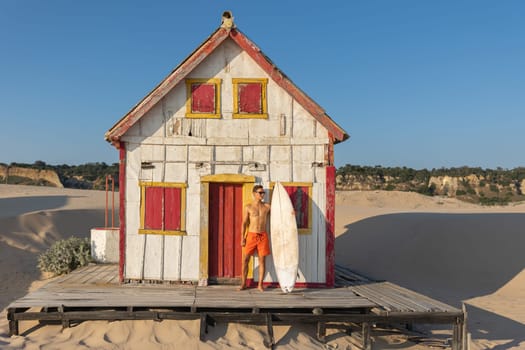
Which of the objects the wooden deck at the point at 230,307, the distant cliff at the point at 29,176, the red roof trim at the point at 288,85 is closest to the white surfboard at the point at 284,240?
the wooden deck at the point at 230,307

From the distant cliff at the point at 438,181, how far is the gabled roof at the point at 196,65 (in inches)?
1883

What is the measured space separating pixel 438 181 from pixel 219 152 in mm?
56876

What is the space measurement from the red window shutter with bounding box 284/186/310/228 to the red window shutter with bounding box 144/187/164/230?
294 centimetres

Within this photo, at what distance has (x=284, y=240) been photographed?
10406mm

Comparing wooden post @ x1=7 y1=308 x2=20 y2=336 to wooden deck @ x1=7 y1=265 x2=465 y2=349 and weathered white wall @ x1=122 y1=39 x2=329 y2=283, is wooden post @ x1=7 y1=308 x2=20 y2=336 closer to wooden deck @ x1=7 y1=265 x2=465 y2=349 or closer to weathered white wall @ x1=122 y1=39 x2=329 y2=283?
wooden deck @ x1=7 y1=265 x2=465 y2=349

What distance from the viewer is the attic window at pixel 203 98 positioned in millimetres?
11055

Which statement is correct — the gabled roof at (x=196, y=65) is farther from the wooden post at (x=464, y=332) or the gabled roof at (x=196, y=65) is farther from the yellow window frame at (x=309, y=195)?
the wooden post at (x=464, y=332)

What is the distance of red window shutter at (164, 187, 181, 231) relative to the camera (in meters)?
10.9

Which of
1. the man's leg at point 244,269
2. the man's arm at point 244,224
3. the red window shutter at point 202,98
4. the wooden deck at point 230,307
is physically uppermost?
the red window shutter at point 202,98

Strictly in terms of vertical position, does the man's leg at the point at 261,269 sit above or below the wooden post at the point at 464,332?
above

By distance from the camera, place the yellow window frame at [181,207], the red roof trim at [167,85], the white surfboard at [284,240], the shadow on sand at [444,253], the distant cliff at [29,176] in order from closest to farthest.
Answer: the white surfboard at [284,240] → the red roof trim at [167,85] → the yellow window frame at [181,207] → the shadow on sand at [444,253] → the distant cliff at [29,176]

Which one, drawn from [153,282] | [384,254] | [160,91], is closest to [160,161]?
[160,91]

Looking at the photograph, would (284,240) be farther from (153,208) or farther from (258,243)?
(153,208)

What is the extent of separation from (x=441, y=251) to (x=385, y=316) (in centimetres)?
1168
